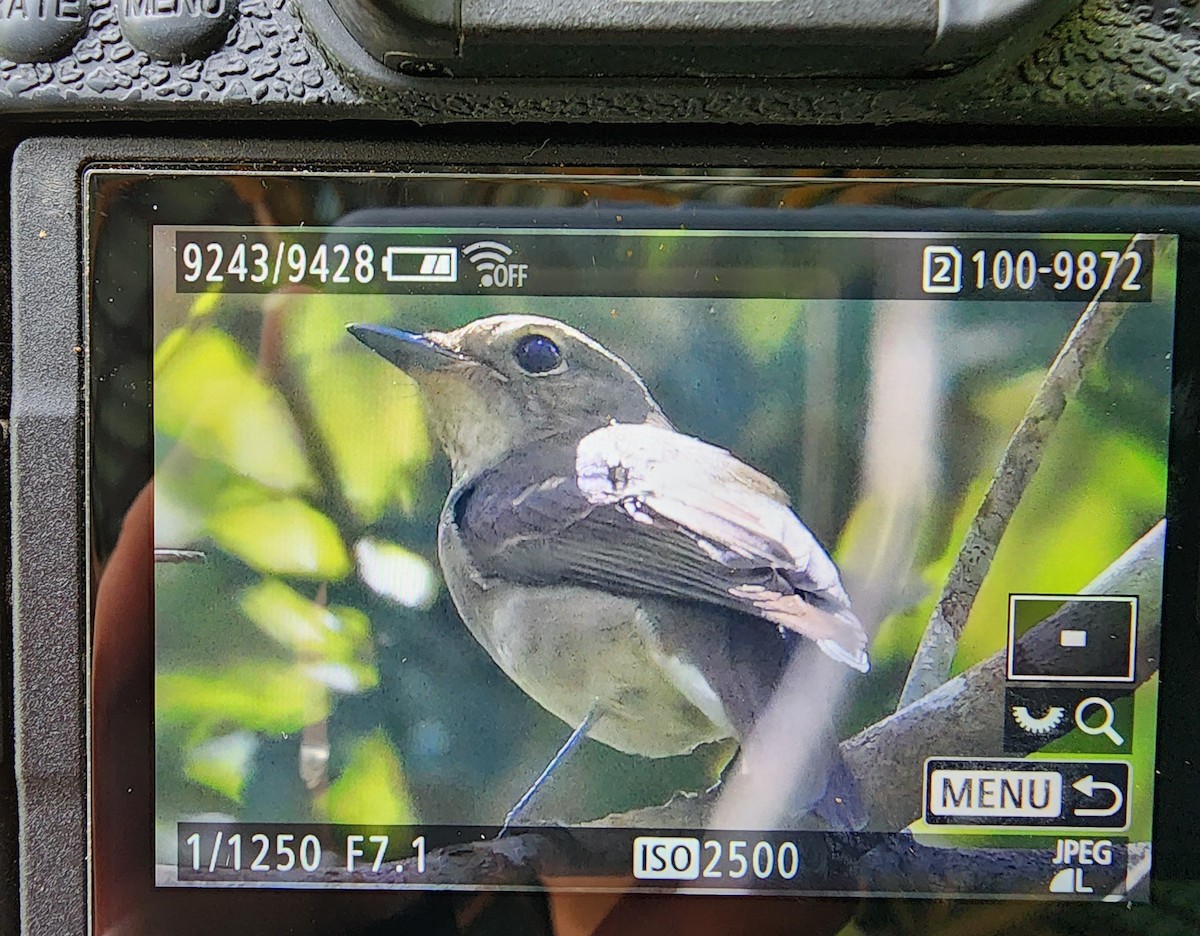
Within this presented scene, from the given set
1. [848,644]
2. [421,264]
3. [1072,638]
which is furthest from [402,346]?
[1072,638]

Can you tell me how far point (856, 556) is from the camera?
56 cm

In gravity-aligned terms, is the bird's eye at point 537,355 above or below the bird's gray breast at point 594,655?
above

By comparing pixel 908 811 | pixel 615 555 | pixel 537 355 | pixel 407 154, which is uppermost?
pixel 407 154

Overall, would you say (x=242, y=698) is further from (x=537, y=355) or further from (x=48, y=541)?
(x=537, y=355)

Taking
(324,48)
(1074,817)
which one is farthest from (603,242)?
(1074,817)

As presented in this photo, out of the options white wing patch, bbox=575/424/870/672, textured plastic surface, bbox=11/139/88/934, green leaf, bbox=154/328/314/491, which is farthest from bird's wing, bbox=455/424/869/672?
textured plastic surface, bbox=11/139/88/934

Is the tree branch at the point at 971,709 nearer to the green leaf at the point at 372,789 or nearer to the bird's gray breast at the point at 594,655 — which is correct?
the bird's gray breast at the point at 594,655

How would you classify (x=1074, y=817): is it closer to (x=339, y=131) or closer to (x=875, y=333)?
(x=875, y=333)

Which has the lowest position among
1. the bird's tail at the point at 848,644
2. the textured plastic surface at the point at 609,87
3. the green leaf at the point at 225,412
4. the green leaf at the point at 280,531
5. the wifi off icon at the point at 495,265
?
the bird's tail at the point at 848,644

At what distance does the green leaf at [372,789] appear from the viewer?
1.87 feet

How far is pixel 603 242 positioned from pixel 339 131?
0.15 meters

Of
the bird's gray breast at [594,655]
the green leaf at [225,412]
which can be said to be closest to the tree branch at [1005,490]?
the bird's gray breast at [594,655]

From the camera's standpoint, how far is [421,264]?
1.82 feet

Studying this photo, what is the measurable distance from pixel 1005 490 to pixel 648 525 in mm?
193
